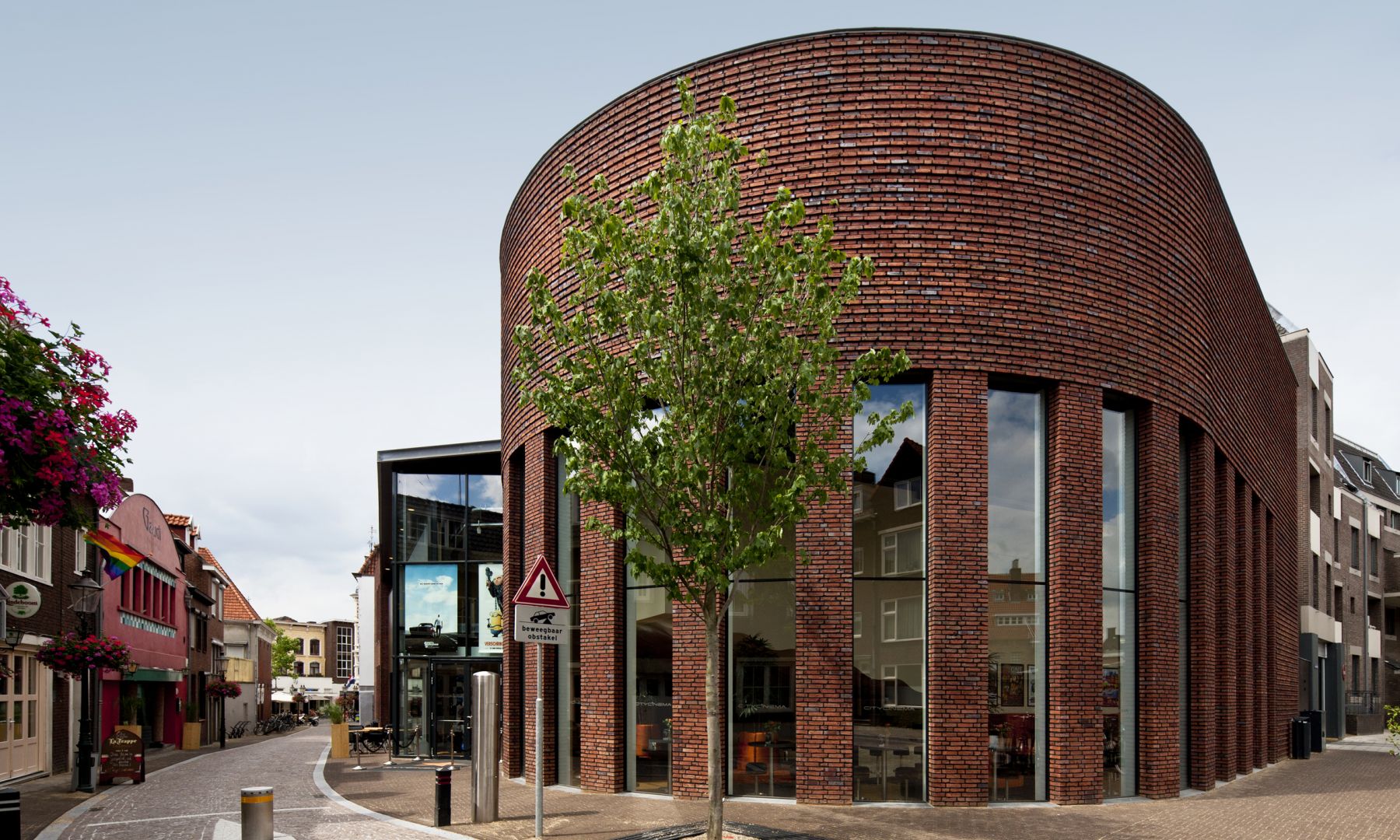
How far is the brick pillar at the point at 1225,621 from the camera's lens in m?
20.1

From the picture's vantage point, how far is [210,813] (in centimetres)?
1719

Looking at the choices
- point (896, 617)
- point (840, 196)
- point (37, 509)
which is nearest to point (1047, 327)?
point (840, 196)

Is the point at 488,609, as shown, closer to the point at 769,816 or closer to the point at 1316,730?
the point at 769,816

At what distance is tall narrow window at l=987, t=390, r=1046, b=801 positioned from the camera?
15.5 metres

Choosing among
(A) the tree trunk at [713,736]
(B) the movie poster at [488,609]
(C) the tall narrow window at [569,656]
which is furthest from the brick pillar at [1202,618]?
(B) the movie poster at [488,609]

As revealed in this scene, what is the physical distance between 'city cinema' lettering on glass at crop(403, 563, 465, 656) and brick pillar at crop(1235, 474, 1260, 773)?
18.0 meters

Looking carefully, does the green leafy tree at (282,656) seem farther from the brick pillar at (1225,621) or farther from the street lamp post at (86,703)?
the brick pillar at (1225,621)

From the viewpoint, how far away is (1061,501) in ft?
52.5

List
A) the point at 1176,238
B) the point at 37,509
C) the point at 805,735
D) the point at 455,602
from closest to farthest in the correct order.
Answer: the point at 37,509 → the point at 805,735 → the point at 1176,238 → the point at 455,602

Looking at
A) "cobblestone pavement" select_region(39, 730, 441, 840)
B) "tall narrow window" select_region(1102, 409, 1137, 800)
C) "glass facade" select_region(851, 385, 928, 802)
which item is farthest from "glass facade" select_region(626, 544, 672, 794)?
"tall narrow window" select_region(1102, 409, 1137, 800)

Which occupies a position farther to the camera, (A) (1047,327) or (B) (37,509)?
(A) (1047,327)

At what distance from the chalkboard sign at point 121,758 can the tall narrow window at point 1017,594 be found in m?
16.5

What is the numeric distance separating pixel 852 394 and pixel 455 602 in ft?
66.7

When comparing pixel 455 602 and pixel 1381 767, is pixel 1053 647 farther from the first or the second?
pixel 455 602
